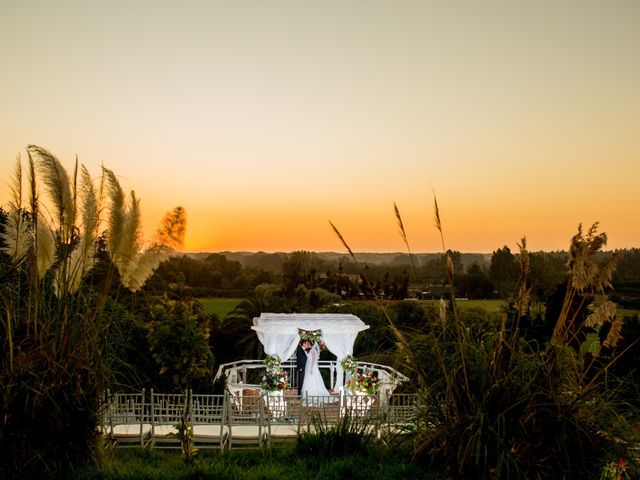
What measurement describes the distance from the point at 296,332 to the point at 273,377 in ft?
3.42

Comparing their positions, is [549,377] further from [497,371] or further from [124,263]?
[124,263]

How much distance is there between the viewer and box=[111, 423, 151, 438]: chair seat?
7.12 metres

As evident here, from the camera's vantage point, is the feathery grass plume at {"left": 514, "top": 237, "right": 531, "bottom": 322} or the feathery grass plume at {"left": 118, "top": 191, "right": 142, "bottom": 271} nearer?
the feathery grass plume at {"left": 514, "top": 237, "right": 531, "bottom": 322}

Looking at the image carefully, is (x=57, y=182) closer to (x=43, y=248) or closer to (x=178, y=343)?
(x=43, y=248)

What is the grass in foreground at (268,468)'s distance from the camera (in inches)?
166

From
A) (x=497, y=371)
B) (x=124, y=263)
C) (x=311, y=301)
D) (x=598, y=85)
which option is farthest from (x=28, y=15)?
(x=311, y=301)

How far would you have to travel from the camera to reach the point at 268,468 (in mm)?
4473

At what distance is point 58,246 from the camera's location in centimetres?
466

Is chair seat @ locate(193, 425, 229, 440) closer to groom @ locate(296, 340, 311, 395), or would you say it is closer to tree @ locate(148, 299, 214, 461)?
tree @ locate(148, 299, 214, 461)

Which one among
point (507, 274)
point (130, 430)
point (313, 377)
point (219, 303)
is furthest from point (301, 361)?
point (219, 303)

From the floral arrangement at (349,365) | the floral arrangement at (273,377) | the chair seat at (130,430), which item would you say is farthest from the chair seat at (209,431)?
the floral arrangement at (349,365)

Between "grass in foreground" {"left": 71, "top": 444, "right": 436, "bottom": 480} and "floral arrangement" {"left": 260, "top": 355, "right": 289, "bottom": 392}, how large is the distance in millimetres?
6982

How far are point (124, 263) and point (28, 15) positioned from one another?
643cm

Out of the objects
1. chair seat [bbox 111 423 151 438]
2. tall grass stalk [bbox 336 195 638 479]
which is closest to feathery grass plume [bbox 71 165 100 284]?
tall grass stalk [bbox 336 195 638 479]
